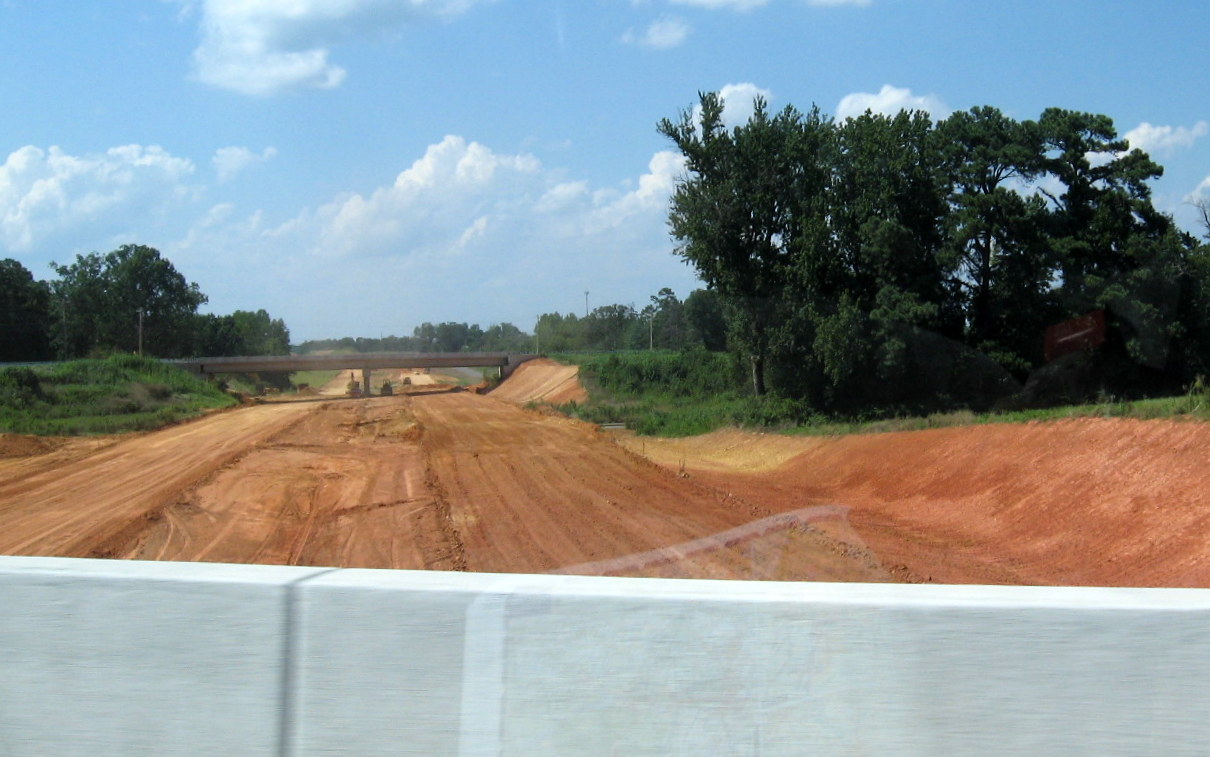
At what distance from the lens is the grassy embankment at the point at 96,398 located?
34.1 m

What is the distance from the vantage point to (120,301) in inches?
1480

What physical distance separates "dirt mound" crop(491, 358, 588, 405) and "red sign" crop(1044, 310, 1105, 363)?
1236 inches

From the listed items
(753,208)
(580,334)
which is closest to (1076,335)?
(753,208)

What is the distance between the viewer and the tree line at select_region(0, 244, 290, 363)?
121ft

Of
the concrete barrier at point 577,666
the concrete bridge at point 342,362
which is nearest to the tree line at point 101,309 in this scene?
the concrete bridge at point 342,362

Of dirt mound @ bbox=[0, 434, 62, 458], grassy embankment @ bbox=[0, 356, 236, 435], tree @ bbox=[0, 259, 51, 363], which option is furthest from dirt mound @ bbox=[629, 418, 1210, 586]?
tree @ bbox=[0, 259, 51, 363]

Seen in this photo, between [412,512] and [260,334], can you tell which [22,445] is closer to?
[412,512]

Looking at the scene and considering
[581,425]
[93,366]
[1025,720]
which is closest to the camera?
Result: [1025,720]

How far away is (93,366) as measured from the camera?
133 ft

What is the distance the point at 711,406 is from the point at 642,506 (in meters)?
30.7

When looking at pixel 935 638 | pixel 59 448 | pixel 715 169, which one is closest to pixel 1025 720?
pixel 935 638

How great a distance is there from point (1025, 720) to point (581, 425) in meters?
34.5

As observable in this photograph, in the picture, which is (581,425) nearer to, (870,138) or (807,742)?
(870,138)

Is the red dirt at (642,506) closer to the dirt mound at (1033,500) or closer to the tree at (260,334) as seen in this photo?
the dirt mound at (1033,500)
